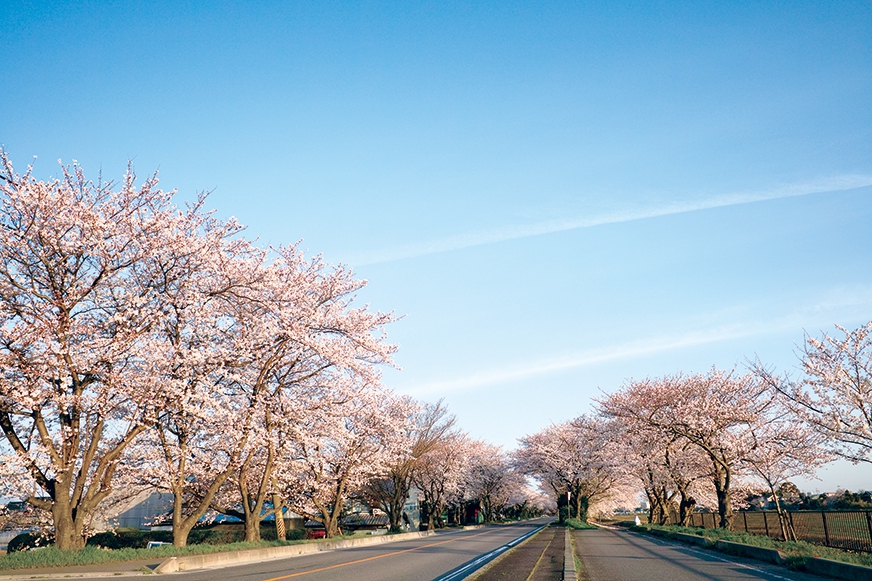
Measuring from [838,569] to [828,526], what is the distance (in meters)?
6.48

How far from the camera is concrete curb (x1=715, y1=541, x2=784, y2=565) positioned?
15.0 metres

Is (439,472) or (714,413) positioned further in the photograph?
(439,472)

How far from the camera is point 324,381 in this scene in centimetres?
2414

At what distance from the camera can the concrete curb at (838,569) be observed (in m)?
10.6

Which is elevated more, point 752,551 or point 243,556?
point 243,556

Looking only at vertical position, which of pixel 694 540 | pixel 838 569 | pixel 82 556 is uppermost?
pixel 82 556

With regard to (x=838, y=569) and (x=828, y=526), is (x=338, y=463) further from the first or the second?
(x=838, y=569)

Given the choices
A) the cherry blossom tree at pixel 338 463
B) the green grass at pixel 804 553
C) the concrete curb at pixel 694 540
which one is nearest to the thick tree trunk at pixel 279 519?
the cherry blossom tree at pixel 338 463

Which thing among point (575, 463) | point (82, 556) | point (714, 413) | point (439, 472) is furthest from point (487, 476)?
point (82, 556)

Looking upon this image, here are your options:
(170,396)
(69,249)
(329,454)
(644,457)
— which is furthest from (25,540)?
(644,457)

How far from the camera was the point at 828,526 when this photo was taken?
1712cm

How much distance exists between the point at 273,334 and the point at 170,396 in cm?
364

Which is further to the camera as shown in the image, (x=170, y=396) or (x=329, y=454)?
(x=329, y=454)

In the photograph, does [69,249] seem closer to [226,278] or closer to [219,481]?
[226,278]
